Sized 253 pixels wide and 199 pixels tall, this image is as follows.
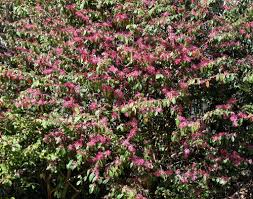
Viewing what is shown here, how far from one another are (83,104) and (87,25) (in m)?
1.14

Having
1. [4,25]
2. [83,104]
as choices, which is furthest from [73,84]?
[4,25]

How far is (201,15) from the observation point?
585 cm

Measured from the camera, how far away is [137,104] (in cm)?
533

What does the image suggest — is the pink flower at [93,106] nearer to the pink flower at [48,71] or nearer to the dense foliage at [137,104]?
the dense foliage at [137,104]

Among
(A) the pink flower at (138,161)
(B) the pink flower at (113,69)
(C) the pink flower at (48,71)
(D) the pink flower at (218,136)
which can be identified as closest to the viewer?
(A) the pink flower at (138,161)

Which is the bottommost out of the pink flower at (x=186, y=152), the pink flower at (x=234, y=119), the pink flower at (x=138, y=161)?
the pink flower at (x=186, y=152)

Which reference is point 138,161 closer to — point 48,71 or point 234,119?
point 234,119

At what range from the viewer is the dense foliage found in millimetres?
5234

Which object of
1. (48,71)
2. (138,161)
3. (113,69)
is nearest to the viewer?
(138,161)

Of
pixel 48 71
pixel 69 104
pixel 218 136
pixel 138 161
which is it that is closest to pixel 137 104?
pixel 138 161

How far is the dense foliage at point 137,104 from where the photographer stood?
523 cm

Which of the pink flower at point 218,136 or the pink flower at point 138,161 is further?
the pink flower at point 218,136

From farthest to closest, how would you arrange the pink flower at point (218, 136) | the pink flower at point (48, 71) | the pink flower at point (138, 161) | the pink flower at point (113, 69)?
the pink flower at point (48, 71)
the pink flower at point (113, 69)
the pink flower at point (218, 136)
the pink flower at point (138, 161)

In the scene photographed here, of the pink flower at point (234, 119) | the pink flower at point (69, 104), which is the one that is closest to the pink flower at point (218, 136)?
the pink flower at point (234, 119)
